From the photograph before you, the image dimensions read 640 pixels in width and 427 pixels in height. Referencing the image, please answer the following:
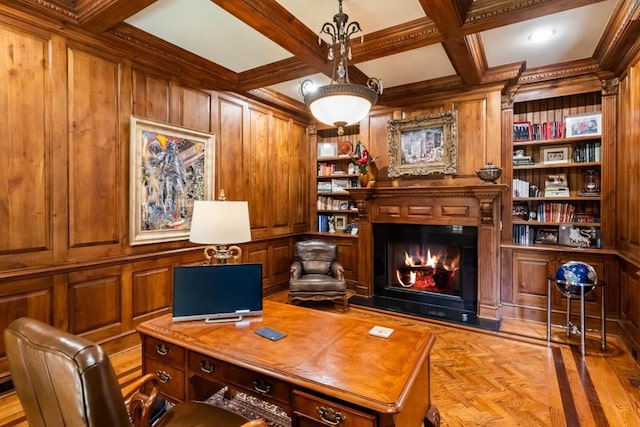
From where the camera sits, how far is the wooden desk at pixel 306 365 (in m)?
1.26

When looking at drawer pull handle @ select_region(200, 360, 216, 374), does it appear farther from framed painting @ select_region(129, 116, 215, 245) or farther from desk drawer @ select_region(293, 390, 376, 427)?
framed painting @ select_region(129, 116, 215, 245)

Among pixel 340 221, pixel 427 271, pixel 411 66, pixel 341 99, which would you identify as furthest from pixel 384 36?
pixel 340 221

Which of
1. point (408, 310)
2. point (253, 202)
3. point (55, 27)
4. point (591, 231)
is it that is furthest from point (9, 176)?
point (591, 231)

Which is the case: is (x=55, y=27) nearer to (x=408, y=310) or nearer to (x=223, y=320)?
(x=223, y=320)

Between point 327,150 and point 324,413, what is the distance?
4537mm

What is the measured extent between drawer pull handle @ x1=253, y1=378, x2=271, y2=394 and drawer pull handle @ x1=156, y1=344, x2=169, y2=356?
591 mm

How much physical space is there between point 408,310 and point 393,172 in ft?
5.92

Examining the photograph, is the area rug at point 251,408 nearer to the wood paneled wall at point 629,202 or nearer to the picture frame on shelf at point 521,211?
the wood paneled wall at point 629,202

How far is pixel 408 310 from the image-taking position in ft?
13.3

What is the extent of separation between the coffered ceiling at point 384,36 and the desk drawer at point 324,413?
2465 millimetres

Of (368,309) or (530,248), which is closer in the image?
(530,248)

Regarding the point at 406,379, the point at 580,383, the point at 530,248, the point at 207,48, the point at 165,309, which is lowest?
the point at 580,383

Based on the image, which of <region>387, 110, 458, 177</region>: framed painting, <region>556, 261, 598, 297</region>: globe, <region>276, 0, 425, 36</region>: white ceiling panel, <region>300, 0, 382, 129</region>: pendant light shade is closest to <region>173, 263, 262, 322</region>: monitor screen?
<region>300, 0, 382, 129</region>: pendant light shade

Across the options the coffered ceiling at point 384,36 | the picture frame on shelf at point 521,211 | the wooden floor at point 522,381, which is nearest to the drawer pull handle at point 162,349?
the wooden floor at point 522,381
